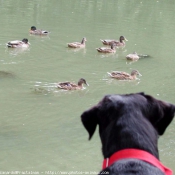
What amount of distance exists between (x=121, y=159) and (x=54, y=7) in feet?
59.6

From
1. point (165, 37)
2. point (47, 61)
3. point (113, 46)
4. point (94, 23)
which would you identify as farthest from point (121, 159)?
point (94, 23)

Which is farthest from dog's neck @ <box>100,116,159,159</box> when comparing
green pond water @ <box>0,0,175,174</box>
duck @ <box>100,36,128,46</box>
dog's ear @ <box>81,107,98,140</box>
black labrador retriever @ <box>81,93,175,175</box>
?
duck @ <box>100,36,128,46</box>

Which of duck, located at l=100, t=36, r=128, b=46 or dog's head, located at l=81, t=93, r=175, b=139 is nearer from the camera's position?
dog's head, located at l=81, t=93, r=175, b=139

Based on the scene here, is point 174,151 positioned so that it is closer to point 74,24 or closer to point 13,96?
point 13,96

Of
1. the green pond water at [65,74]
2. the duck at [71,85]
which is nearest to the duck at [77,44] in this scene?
the green pond water at [65,74]

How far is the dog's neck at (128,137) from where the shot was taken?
7.59 ft

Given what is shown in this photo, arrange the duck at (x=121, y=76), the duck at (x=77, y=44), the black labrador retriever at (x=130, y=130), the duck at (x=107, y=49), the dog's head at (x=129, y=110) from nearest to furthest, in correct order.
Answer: the black labrador retriever at (x=130, y=130) → the dog's head at (x=129, y=110) → the duck at (x=121, y=76) → the duck at (x=107, y=49) → the duck at (x=77, y=44)

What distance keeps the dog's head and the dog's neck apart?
0.04 m

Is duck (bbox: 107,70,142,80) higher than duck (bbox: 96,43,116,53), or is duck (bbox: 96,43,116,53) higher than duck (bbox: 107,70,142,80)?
duck (bbox: 107,70,142,80)

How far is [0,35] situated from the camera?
13531mm

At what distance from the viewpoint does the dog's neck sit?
2314 mm

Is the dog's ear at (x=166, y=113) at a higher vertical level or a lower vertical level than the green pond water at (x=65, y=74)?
higher

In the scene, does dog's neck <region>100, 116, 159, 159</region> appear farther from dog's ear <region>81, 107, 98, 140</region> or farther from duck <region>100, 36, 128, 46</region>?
duck <region>100, 36, 128, 46</region>

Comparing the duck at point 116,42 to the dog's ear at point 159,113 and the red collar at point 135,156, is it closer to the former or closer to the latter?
the dog's ear at point 159,113
